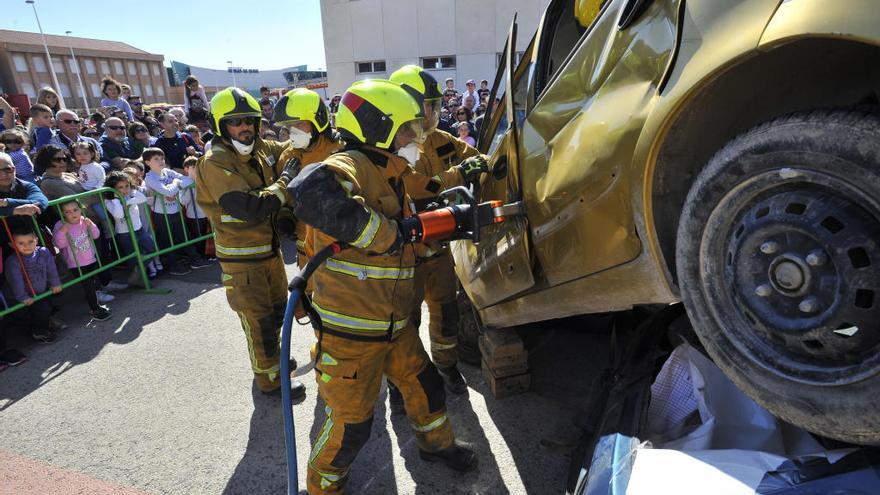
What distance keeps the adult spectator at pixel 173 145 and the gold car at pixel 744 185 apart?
5.96m

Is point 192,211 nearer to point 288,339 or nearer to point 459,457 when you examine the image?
point 288,339

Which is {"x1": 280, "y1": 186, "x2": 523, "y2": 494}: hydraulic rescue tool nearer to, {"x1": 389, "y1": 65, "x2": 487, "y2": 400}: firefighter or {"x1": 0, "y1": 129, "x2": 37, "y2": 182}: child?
{"x1": 389, "y1": 65, "x2": 487, "y2": 400}: firefighter

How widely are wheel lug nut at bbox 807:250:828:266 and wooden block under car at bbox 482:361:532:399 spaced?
6.83 ft

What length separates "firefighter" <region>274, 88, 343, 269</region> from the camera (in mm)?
3619

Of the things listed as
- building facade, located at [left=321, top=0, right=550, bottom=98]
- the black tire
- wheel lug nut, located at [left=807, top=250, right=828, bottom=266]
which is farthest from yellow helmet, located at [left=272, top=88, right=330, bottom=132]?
building facade, located at [left=321, top=0, right=550, bottom=98]

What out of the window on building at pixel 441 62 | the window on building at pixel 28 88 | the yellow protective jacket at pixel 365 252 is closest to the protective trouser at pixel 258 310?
the yellow protective jacket at pixel 365 252

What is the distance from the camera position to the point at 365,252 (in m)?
2.23

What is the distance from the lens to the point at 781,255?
47.2 inches

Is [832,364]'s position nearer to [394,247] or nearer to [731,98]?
[731,98]

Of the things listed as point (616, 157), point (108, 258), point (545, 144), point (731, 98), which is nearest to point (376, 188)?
point (545, 144)

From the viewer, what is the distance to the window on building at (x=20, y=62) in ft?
128

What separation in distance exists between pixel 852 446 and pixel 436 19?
76.1 ft

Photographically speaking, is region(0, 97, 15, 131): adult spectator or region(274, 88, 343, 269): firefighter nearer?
region(274, 88, 343, 269): firefighter

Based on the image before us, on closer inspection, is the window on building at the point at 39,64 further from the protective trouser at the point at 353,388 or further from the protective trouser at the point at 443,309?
the protective trouser at the point at 353,388
